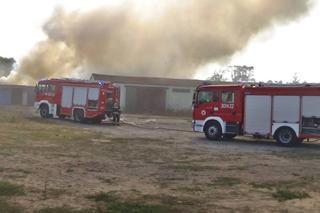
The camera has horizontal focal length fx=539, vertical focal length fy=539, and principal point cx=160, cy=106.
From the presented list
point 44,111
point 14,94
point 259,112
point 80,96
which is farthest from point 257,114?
point 14,94

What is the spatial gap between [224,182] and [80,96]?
23766 mm

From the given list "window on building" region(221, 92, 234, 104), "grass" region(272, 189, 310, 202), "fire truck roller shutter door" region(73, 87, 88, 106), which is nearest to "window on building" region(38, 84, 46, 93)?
"fire truck roller shutter door" region(73, 87, 88, 106)

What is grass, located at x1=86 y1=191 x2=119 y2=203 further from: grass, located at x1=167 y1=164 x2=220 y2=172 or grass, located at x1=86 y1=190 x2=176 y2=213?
grass, located at x1=167 y1=164 x2=220 y2=172

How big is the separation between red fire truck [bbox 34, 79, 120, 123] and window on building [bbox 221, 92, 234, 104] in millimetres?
11140

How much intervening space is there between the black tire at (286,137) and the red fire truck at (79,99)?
13.8m

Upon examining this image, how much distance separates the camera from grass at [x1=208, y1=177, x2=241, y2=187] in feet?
36.2

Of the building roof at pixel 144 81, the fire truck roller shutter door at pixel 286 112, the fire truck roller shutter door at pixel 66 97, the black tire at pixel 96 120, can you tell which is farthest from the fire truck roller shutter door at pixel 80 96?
the building roof at pixel 144 81

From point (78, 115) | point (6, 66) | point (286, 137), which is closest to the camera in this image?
point (286, 137)

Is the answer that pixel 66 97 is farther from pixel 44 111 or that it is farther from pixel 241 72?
pixel 241 72

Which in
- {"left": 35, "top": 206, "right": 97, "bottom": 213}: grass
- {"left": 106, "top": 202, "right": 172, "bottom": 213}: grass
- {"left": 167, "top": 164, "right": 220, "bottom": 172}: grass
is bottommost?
{"left": 35, "top": 206, "right": 97, "bottom": 213}: grass

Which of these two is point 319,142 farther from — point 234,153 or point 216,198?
point 216,198

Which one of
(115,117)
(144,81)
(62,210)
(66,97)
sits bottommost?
(62,210)

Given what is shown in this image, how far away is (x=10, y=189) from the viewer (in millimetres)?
9445

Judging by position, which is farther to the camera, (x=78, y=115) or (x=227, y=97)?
(x=78, y=115)
